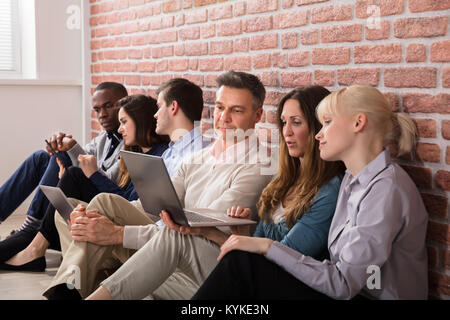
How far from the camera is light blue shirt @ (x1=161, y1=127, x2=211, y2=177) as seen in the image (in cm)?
325

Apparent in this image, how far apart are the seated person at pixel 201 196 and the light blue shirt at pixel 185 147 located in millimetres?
192

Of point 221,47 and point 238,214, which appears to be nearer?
point 238,214

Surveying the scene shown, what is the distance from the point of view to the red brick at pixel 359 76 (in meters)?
2.42

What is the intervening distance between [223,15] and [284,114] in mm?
1227

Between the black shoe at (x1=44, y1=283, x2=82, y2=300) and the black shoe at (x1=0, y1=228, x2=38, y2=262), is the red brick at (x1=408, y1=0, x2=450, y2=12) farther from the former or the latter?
the black shoe at (x1=0, y1=228, x2=38, y2=262)

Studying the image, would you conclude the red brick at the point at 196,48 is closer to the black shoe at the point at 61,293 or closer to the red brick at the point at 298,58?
the red brick at the point at 298,58

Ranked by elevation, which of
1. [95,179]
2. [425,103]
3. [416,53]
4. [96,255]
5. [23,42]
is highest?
[23,42]

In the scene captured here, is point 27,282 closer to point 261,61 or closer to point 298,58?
point 261,61

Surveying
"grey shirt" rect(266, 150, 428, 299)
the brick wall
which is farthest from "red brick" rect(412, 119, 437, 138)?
"grey shirt" rect(266, 150, 428, 299)

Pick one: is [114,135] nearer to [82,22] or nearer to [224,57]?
[224,57]

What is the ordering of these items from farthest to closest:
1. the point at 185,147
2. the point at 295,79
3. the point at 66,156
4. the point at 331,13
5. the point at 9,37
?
the point at 9,37
the point at 66,156
the point at 185,147
the point at 295,79
the point at 331,13

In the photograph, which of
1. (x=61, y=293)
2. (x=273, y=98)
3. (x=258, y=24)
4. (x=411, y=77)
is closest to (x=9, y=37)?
(x=258, y=24)

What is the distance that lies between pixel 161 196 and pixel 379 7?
1125 millimetres

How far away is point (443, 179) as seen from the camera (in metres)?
2.15
